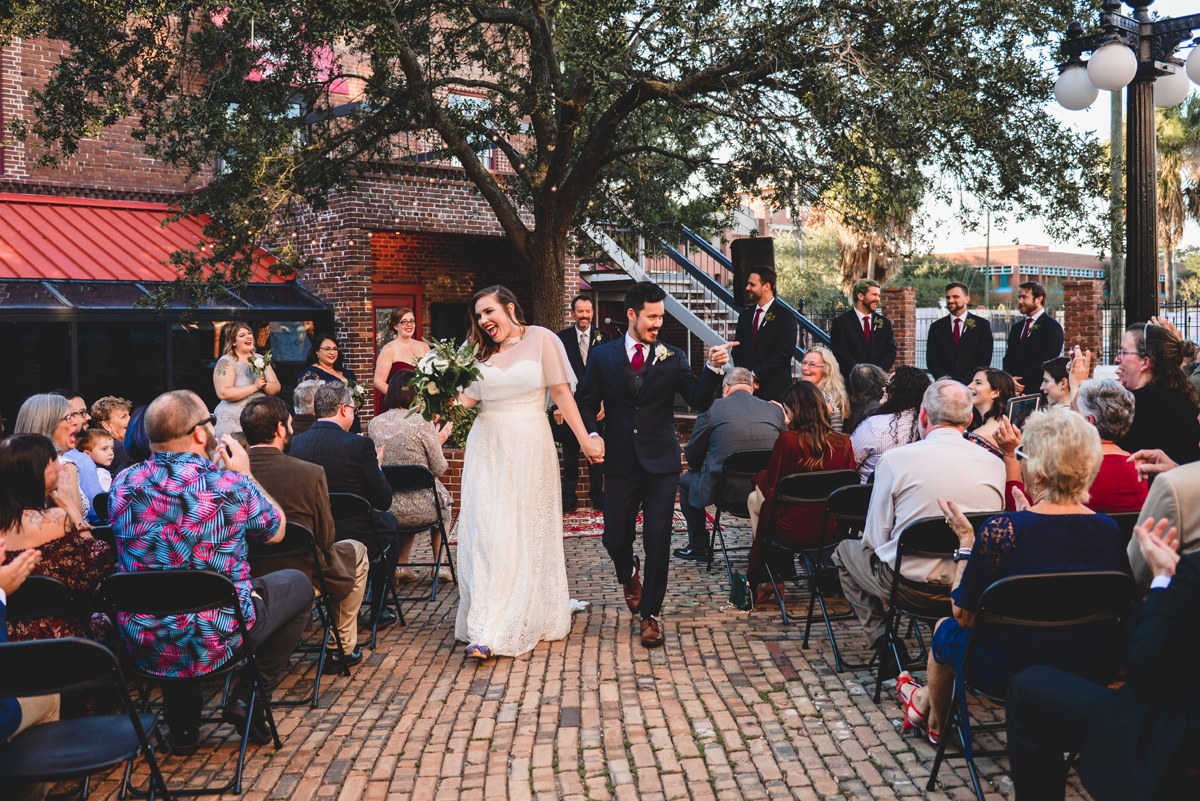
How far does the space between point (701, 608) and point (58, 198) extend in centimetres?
1403

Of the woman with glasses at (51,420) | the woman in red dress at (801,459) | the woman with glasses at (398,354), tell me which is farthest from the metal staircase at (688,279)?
the woman with glasses at (51,420)

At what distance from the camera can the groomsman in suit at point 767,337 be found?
9.36m

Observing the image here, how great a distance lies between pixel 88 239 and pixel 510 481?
12536 mm

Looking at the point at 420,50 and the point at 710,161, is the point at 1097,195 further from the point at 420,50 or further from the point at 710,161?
the point at 420,50

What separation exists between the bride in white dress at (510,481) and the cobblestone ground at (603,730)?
27 centimetres

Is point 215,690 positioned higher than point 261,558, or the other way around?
point 261,558

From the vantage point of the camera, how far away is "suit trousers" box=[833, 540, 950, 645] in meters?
4.69

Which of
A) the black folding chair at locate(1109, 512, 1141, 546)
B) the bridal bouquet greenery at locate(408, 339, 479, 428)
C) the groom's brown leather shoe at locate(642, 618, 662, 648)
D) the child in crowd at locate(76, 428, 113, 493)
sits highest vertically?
the bridal bouquet greenery at locate(408, 339, 479, 428)

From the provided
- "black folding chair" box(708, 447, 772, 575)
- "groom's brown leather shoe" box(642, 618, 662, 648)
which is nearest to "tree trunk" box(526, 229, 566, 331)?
"black folding chair" box(708, 447, 772, 575)

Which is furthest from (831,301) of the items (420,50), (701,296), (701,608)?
(701,608)

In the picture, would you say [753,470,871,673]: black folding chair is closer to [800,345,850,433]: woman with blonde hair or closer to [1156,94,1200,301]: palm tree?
[800,345,850,433]: woman with blonde hair

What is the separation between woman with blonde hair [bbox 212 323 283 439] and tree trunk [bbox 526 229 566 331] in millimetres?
3782

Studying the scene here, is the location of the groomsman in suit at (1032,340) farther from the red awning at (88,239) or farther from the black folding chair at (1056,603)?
the red awning at (88,239)

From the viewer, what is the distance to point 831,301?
37562 millimetres
